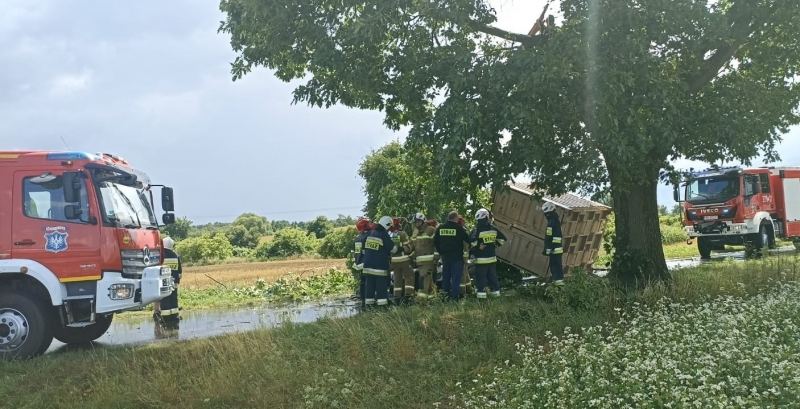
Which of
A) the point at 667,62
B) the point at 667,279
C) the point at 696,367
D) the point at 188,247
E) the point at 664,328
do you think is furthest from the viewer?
the point at 188,247

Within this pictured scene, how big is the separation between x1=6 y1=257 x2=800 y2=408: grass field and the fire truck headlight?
72 centimetres

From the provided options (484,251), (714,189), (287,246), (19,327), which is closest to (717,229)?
(714,189)

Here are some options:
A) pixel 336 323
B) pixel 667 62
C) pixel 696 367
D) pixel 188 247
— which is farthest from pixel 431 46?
pixel 188 247

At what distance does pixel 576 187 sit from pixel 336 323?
5.25 meters

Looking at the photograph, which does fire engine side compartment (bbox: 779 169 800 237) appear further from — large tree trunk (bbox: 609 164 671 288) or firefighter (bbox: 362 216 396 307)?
firefighter (bbox: 362 216 396 307)

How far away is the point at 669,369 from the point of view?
5.33m

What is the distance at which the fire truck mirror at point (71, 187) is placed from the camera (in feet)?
25.8

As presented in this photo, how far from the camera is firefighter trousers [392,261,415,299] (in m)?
11.5

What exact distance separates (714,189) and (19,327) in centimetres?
1832

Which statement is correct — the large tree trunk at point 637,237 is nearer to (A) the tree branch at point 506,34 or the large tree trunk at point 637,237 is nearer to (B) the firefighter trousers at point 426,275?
(A) the tree branch at point 506,34

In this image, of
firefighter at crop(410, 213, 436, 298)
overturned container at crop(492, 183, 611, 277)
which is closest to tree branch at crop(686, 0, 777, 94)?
overturned container at crop(492, 183, 611, 277)

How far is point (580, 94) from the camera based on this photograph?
8.35m

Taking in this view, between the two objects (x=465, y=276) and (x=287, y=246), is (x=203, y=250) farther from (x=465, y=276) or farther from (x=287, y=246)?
(x=465, y=276)

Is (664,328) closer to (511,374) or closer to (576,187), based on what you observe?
(511,374)
